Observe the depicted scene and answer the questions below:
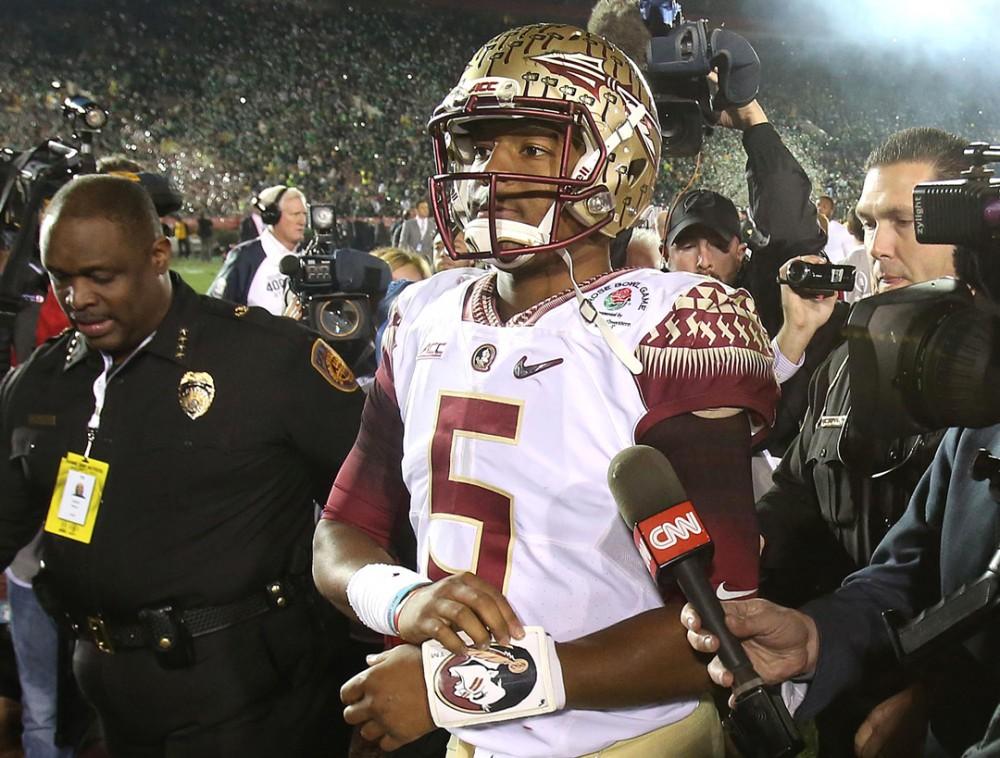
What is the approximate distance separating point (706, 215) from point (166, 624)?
6.84 ft

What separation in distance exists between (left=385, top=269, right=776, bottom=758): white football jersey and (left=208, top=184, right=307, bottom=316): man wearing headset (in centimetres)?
359

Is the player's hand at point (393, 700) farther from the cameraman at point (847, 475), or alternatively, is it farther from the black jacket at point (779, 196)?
the black jacket at point (779, 196)

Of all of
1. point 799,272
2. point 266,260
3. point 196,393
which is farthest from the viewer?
point 266,260

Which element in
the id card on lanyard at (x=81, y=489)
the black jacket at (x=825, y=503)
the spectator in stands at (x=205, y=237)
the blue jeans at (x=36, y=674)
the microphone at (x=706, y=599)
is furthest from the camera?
the spectator in stands at (x=205, y=237)

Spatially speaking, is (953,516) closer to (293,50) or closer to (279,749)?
(279,749)

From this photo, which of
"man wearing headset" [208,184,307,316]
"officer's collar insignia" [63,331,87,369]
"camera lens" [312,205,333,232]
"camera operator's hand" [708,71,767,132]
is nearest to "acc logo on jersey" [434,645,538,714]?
"officer's collar insignia" [63,331,87,369]

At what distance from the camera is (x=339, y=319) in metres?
3.56

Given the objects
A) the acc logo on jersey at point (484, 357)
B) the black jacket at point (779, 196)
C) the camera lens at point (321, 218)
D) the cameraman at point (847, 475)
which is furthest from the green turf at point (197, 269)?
the acc logo on jersey at point (484, 357)

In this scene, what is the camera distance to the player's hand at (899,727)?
1.59 metres

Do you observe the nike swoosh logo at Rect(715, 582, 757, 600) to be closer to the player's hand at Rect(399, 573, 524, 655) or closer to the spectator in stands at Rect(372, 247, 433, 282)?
the player's hand at Rect(399, 573, 524, 655)

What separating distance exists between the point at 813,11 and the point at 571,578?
61.2 feet

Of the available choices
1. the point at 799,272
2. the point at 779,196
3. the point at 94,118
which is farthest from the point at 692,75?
the point at 94,118

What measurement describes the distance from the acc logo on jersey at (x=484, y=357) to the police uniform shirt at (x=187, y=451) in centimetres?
84

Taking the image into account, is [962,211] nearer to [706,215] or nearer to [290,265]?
[706,215]
